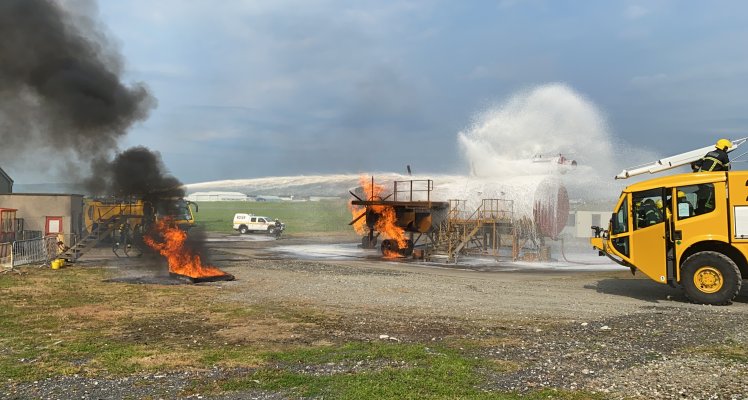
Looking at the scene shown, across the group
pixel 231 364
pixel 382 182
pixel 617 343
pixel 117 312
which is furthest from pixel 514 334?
pixel 382 182

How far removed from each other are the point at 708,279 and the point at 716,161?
363 centimetres

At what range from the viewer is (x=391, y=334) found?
1052 cm

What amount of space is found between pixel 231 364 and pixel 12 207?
102 feet

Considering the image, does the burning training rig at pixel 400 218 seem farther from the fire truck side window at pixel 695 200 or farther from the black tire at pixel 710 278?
the black tire at pixel 710 278

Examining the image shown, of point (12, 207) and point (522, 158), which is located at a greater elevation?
point (522, 158)

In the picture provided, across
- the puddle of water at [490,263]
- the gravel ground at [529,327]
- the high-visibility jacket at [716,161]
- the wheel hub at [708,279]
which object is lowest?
the gravel ground at [529,327]

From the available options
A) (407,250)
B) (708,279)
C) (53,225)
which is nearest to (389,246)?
(407,250)

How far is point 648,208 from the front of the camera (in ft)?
48.7

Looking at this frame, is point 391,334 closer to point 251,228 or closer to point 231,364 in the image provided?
point 231,364

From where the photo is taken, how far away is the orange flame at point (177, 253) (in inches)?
763

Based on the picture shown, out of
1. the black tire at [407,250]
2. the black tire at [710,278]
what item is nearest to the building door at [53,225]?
the black tire at [407,250]

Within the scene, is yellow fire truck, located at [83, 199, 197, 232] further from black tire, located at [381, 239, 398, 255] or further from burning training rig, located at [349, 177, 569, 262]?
black tire, located at [381, 239, 398, 255]

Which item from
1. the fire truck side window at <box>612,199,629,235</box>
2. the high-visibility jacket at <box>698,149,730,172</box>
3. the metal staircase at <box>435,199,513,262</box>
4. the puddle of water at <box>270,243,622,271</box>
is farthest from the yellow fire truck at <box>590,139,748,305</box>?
the metal staircase at <box>435,199,513,262</box>

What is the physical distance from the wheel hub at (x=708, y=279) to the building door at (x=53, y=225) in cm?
3308
